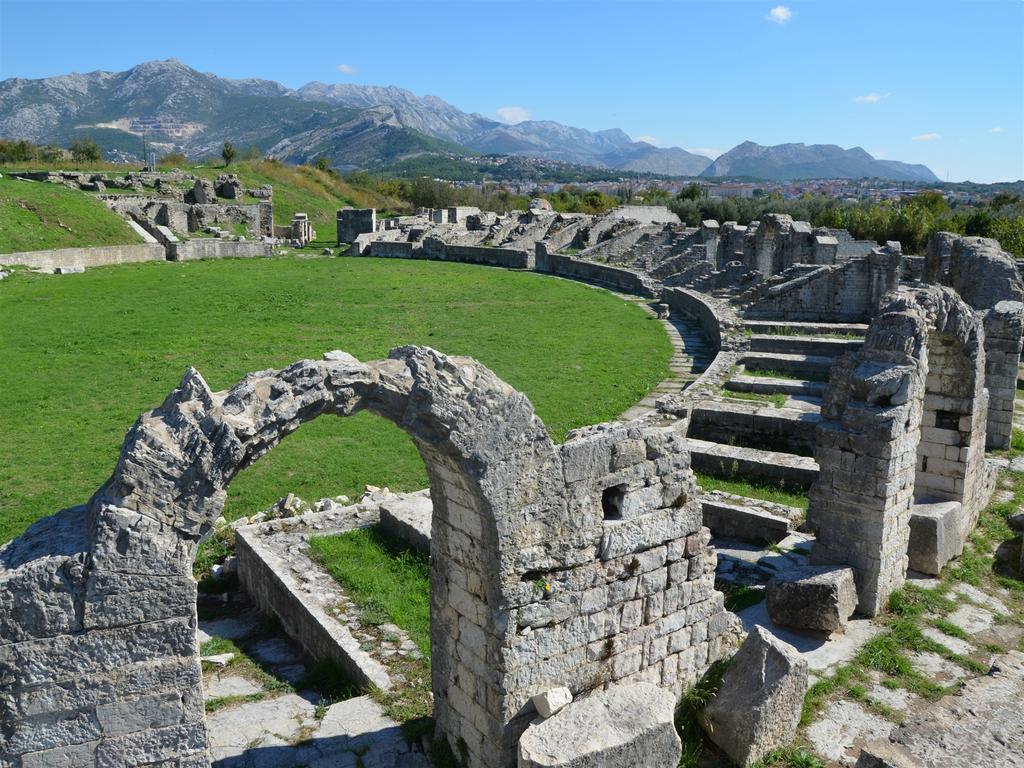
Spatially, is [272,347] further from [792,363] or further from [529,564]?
[529,564]

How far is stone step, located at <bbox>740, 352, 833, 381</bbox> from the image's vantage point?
1842 centimetres

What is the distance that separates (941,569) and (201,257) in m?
36.4

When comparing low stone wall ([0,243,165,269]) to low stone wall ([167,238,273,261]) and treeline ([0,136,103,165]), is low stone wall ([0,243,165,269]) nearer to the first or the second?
low stone wall ([167,238,273,261])

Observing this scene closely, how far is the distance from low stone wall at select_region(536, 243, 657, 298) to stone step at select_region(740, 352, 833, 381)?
12533 mm

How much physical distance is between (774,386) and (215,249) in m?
30.5

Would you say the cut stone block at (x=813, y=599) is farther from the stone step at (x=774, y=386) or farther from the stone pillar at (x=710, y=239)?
the stone pillar at (x=710, y=239)

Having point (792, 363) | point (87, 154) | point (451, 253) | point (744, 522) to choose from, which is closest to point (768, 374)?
point (792, 363)

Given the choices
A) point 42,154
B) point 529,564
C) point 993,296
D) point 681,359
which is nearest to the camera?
point 529,564

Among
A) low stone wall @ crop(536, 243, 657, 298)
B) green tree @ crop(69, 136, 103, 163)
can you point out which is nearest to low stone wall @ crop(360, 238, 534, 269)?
low stone wall @ crop(536, 243, 657, 298)

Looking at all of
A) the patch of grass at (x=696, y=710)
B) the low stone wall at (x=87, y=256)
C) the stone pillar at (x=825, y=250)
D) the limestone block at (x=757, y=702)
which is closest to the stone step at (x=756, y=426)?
the patch of grass at (x=696, y=710)

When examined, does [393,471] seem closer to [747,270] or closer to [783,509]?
[783,509]

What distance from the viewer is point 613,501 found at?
6.32 m

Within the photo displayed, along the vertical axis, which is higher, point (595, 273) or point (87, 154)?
point (87, 154)

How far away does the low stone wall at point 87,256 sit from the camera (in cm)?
3072
